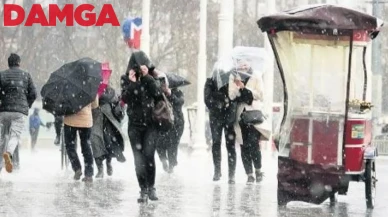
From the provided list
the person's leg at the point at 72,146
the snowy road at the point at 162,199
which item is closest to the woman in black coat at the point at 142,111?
the snowy road at the point at 162,199

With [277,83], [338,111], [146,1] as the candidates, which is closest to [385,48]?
[277,83]

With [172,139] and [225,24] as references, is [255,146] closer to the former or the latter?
[172,139]

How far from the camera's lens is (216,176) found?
1820cm

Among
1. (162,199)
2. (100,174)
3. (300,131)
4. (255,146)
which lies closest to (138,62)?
(162,199)

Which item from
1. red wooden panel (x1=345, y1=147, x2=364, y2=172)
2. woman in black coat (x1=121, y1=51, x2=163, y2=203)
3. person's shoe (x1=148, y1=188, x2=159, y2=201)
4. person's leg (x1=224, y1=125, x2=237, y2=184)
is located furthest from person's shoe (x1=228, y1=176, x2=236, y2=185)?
red wooden panel (x1=345, y1=147, x2=364, y2=172)

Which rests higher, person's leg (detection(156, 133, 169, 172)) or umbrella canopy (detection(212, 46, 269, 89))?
umbrella canopy (detection(212, 46, 269, 89))

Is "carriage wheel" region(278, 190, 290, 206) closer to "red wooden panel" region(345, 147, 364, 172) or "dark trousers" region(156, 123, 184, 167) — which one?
"red wooden panel" region(345, 147, 364, 172)

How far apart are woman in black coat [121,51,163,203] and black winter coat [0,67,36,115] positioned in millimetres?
4344

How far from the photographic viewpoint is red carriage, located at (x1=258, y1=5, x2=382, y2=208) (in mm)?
13367

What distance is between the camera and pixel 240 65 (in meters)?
Answer: 17.8

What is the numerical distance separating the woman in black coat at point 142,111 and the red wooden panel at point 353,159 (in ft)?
6.51

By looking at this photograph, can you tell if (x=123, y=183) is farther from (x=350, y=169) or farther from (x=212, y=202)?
(x=350, y=169)

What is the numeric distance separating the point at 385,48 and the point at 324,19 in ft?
189

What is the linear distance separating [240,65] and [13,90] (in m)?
3.06
